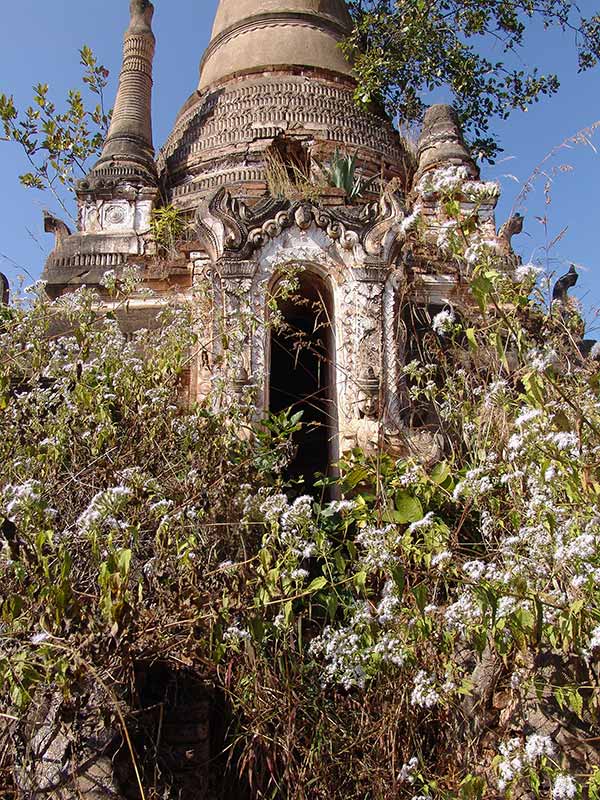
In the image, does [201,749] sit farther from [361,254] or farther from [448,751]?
[361,254]

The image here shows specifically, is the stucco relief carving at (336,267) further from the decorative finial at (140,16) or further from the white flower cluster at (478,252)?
the decorative finial at (140,16)

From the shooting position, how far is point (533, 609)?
101 inches

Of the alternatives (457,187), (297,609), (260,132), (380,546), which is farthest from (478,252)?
(260,132)

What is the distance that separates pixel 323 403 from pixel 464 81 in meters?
6.76

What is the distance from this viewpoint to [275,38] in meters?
10.1

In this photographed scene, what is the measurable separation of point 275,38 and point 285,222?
17.4ft

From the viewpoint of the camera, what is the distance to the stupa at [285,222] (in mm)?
5445

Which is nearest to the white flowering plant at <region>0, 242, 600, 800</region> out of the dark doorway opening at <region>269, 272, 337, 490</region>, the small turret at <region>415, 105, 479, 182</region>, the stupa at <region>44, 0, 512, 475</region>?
the stupa at <region>44, 0, 512, 475</region>

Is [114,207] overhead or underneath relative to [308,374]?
overhead

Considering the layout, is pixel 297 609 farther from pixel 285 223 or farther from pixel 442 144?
pixel 442 144

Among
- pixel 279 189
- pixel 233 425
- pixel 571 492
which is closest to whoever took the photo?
pixel 571 492

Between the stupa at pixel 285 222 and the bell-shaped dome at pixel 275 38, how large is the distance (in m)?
0.03

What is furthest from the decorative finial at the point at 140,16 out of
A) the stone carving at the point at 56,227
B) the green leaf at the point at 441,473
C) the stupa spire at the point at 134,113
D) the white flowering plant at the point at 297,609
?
the green leaf at the point at 441,473

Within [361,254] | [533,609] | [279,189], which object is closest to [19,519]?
[533,609]
